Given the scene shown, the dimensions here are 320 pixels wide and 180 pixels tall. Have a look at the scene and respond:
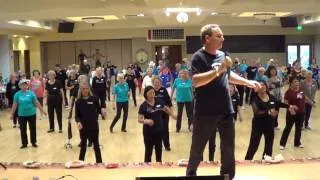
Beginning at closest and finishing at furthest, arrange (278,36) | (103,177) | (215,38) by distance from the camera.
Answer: (215,38)
(103,177)
(278,36)

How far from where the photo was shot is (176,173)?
4.93 meters

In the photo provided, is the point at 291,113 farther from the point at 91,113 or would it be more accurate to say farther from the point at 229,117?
the point at 229,117

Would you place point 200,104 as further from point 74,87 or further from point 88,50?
point 88,50

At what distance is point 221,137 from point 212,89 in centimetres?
51

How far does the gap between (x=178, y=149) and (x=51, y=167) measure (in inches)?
163

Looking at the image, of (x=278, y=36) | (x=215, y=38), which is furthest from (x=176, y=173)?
(x=278, y=36)

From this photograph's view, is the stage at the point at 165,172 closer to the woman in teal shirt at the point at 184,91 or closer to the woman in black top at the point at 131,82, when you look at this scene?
the woman in teal shirt at the point at 184,91

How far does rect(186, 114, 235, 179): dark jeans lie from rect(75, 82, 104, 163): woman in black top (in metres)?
3.13

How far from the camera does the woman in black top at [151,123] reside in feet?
22.4

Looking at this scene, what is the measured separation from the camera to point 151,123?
6.79 meters

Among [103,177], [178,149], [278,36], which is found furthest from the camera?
[278,36]

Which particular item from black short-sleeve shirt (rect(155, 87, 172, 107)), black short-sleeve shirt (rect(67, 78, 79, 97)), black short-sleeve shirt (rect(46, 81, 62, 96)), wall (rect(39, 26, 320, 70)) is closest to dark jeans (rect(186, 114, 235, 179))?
black short-sleeve shirt (rect(155, 87, 172, 107))

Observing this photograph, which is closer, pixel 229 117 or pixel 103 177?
pixel 229 117

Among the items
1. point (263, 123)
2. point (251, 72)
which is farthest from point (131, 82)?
point (263, 123)
